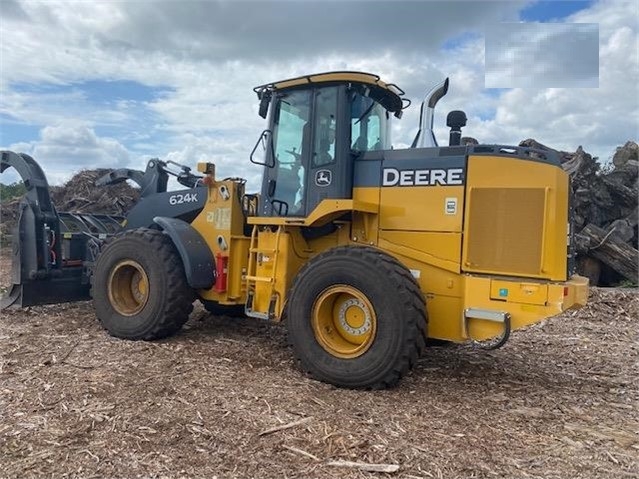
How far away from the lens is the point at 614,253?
10180mm

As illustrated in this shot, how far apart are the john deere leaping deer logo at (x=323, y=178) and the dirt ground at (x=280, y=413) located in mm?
1779

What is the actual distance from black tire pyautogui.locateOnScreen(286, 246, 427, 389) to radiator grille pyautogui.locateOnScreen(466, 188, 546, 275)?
0.70m

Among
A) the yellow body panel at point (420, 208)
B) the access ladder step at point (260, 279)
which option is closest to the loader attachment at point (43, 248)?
the access ladder step at point (260, 279)

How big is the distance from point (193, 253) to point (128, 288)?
3.55 ft

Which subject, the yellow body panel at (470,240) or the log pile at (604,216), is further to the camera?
the log pile at (604,216)

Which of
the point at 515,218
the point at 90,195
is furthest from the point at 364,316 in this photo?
the point at 90,195

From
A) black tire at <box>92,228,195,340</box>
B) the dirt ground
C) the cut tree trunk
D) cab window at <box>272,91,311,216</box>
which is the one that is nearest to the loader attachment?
Result: the dirt ground

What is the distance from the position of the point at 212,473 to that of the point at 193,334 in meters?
3.37

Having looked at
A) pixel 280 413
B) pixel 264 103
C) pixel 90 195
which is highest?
pixel 264 103

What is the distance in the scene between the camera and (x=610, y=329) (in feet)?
26.0

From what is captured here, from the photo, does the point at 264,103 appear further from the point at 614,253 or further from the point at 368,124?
the point at 614,253

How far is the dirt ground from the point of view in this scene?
3.49m

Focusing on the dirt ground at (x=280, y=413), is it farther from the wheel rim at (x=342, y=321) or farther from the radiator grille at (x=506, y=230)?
the radiator grille at (x=506, y=230)

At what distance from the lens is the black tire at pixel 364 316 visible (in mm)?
→ 4664
